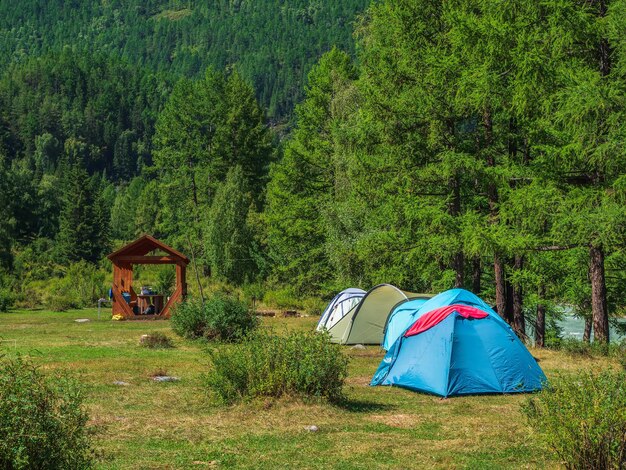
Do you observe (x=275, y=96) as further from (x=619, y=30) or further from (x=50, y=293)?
(x=619, y=30)

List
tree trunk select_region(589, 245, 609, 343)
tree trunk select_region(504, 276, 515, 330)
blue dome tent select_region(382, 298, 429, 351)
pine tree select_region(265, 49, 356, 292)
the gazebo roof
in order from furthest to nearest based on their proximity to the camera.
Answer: pine tree select_region(265, 49, 356, 292)
the gazebo roof
tree trunk select_region(504, 276, 515, 330)
blue dome tent select_region(382, 298, 429, 351)
tree trunk select_region(589, 245, 609, 343)

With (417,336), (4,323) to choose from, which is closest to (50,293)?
(4,323)

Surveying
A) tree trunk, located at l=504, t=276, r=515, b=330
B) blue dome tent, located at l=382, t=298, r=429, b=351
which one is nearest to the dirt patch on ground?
blue dome tent, located at l=382, t=298, r=429, b=351

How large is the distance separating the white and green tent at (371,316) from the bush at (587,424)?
497 inches

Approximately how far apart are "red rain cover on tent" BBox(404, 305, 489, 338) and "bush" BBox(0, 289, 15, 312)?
2593 centimetres

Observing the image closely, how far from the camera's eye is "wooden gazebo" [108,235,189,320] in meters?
29.9

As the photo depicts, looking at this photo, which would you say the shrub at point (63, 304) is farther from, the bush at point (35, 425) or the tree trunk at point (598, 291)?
the bush at point (35, 425)

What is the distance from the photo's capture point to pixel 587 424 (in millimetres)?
6730

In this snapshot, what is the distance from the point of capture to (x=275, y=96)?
7805 inches

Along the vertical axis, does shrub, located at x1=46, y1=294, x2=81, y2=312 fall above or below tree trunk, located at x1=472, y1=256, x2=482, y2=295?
below

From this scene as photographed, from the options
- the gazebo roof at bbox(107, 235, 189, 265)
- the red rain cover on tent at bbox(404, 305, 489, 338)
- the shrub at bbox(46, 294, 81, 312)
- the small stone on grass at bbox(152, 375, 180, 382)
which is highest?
the gazebo roof at bbox(107, 235, 189, 265)

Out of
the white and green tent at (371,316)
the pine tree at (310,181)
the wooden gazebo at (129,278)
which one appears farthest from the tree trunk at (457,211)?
the pine tree at (310,181)

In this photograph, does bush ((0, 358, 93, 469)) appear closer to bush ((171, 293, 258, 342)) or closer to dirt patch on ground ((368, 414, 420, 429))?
dirt patch on ground ((368, 414, 420, 429))

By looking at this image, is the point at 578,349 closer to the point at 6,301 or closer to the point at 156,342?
the point at 156,342
